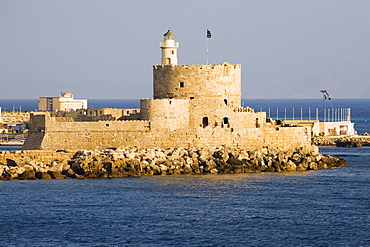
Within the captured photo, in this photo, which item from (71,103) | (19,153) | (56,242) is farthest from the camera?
(71,103)

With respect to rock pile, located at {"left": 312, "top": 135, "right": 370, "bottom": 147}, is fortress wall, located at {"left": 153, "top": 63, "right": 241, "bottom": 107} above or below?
above

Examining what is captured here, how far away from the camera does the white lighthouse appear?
5362 centimetres

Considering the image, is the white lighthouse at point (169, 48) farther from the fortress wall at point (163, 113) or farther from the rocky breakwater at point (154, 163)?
the rocky breakwater at point (154, 163)

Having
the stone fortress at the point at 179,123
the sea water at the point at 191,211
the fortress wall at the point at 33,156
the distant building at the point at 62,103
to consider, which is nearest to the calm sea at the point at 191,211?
the sea water at the point at 191,211

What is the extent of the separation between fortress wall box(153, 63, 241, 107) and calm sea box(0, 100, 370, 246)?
253 inches

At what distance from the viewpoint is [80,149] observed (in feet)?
162

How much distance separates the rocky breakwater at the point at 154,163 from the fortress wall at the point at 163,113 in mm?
1872

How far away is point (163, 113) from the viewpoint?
165 feet

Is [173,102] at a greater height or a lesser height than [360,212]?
greater

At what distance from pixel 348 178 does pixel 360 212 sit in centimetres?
995

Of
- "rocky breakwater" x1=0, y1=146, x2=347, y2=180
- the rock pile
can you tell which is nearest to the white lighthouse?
"rocky breakwater" x1=0, y1=146, x2=347, y2=180

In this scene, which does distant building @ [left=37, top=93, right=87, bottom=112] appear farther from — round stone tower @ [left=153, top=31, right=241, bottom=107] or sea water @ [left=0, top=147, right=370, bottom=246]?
sea water @ [left=0, top=147, right=370, bottom=246]

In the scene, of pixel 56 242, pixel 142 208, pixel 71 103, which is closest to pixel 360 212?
pixel 142 208

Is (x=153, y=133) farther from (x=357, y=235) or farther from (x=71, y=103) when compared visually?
(x=71, y=103)
